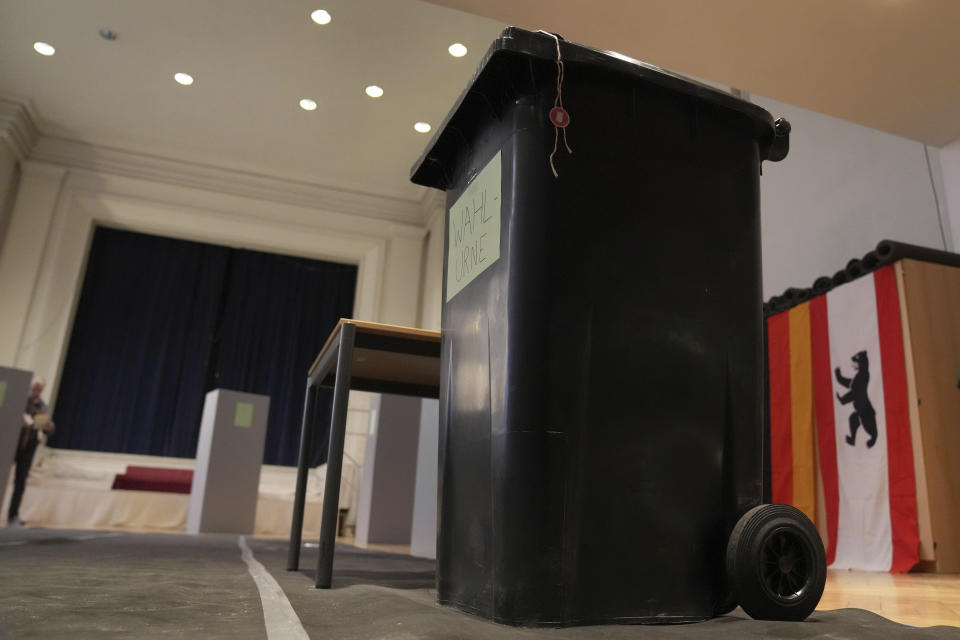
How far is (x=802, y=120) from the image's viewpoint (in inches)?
173

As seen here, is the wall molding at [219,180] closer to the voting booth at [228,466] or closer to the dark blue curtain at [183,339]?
the dark blue curtain at [183,339]

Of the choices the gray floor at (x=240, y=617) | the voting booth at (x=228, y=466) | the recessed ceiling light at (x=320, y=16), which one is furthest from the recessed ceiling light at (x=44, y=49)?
the gray floor at (x=240, y=617)

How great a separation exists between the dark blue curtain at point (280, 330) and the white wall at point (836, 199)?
195 inches

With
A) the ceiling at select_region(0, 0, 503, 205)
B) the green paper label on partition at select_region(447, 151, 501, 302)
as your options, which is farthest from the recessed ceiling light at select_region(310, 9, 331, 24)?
the green paper label on partition at select_region(447, 151, 501, 302)

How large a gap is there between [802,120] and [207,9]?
435 centimetres

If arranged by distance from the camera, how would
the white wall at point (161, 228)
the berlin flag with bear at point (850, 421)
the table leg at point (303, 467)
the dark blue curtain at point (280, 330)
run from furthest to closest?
the dark blue curtain at point (280, 330) < the white wall at point (161, 228) < the berlin flag with bear at point (850, 421) < the table leg at point (303, 467)

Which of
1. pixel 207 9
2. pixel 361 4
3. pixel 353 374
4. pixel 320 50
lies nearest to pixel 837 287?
pixel 353 374

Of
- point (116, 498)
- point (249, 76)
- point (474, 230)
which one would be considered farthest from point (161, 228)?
point (474, 230)

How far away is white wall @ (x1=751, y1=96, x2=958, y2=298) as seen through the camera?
11.5 feet

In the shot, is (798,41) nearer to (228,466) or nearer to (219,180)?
(228,466)

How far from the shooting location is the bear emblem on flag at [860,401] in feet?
10.2

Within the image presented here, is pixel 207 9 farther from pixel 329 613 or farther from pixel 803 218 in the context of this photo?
pixel 329 613

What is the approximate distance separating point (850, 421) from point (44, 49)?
6612mm

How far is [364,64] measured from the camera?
584 cm
